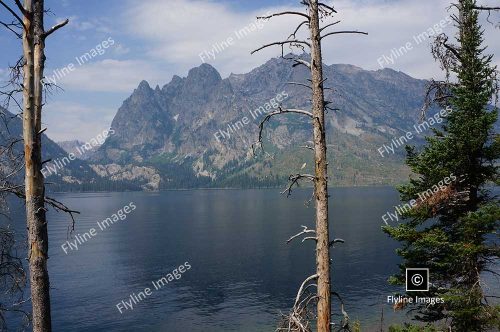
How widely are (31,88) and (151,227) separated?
565ft

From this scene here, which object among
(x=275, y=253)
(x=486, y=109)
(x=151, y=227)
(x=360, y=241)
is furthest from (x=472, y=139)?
(x=151, y=227)

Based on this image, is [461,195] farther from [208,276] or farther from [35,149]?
[208,276]

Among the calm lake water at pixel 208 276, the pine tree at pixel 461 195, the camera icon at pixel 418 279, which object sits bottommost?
the calm lake water at pixel 208 276

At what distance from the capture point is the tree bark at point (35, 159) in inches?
392

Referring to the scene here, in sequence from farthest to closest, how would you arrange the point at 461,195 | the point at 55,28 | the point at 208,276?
the point at 208,276, the point at 461,195, the point at 55,28

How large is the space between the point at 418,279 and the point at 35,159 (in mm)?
18611

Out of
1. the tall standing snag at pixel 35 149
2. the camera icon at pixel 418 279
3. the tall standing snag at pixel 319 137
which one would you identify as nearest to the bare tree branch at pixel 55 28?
the tall standing snag at pixel 35 149

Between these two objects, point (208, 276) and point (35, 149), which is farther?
point (208, 276)

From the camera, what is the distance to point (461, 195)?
20.1 meters

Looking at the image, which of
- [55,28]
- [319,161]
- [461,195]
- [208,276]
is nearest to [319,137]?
[319,161]

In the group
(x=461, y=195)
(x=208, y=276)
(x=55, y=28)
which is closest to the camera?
(x=55, y=28)

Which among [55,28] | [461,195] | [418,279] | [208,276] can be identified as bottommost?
[208,276]

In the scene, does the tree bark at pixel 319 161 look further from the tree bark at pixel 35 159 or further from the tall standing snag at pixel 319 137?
the tree bark at pixel 35 159

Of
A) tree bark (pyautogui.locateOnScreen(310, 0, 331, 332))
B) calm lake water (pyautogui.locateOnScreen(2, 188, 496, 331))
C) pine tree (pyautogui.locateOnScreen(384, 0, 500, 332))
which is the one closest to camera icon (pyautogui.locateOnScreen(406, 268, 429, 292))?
pine tree (pyautogui.locateOnScreen(384, 0, 500, 332))
